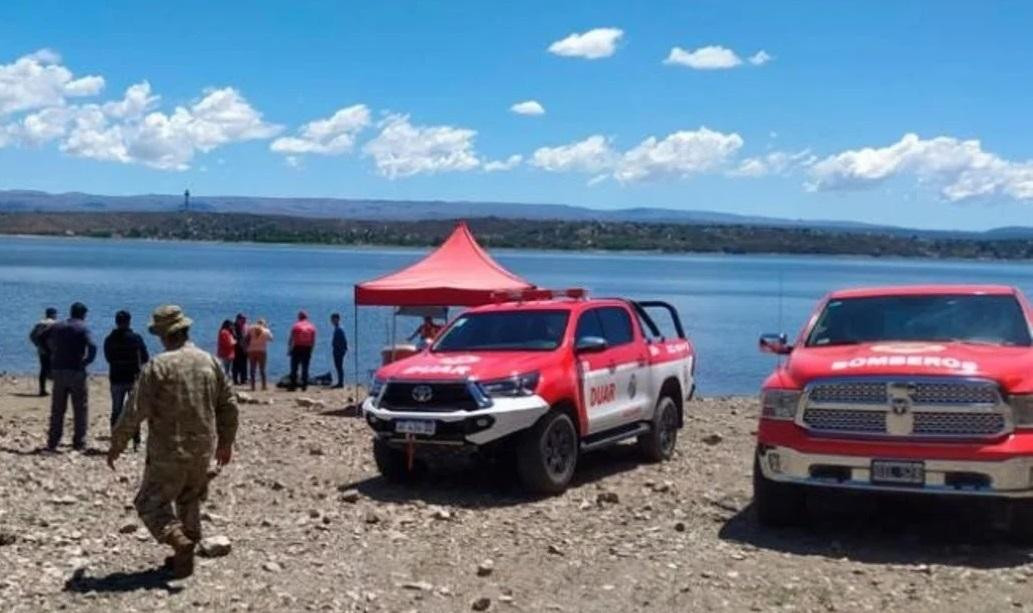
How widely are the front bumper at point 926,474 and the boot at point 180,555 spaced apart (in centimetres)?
427

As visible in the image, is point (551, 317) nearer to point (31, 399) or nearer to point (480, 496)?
point (480, 496)

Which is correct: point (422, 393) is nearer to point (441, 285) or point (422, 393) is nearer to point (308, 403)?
point (441, 285)

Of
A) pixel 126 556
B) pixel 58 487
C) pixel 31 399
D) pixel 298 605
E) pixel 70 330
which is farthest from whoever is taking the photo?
pixel 31 399

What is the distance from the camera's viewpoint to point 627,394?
13.9 meters

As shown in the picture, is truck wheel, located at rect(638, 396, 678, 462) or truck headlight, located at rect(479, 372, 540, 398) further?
truck wheel, located at rect(638, 396, 678, 462)

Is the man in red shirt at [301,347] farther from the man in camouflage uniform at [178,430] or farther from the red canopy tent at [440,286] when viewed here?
the man in camouflage uniform at [178,430]

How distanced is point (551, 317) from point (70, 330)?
17.5ft

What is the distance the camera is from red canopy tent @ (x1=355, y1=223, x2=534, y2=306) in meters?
19.5

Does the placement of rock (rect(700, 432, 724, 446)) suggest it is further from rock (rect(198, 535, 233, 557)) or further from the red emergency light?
rock (rect(198, 535, 233, 557))

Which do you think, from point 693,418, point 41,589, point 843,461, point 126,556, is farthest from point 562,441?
point 693,418

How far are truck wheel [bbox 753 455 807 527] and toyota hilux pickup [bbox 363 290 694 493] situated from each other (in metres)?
2.26

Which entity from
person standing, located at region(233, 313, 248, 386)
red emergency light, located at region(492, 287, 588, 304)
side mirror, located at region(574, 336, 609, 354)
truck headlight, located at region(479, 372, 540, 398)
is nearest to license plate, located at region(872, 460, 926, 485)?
truck headlight, located at region(479, 372, 540, 398)

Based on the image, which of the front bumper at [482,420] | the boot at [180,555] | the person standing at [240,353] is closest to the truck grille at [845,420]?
the front bumper at [482,420]

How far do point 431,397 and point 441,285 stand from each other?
7674mm
